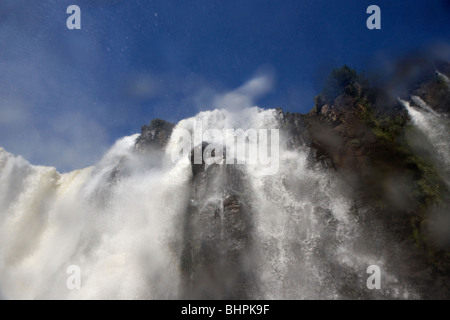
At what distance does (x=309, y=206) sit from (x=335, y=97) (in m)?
10.1

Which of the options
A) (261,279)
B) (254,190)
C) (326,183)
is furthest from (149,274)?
(326,183)

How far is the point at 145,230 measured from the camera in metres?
15.7

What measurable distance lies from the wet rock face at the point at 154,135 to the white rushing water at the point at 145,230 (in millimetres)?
3749

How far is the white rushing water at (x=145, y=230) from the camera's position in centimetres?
1230

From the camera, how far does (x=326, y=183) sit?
1530cm

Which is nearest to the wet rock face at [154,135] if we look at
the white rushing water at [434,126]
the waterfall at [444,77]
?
the white rushing water at [434,126]

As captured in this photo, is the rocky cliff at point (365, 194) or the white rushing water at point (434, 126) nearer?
the rocky cliff at point (365, 194)

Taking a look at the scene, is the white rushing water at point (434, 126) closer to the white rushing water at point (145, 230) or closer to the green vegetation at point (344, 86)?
the green vegetation at point (344, 86)

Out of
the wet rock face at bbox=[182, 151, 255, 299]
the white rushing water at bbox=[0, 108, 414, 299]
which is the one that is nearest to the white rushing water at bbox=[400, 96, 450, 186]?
the white rushing water at bbox=[0, 108, 414, 299]

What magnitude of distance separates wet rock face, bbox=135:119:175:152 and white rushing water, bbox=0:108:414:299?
3.75 m

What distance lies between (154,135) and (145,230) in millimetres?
13980

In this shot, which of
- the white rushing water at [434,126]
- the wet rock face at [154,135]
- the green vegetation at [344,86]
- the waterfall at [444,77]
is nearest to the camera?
the white rushing water at [434,126]

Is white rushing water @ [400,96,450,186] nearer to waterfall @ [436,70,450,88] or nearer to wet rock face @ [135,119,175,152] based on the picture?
waterfall @ [436,70,450,88]

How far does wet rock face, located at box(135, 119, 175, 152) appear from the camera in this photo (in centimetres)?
2672
